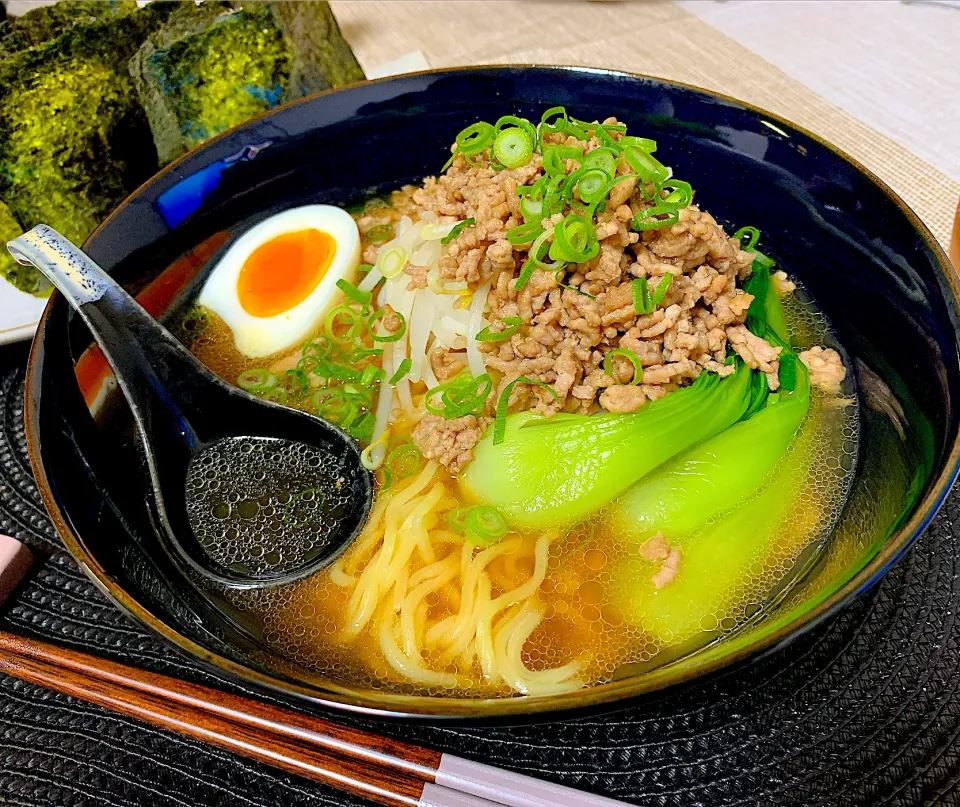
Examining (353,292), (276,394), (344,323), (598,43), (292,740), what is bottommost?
(292,740)

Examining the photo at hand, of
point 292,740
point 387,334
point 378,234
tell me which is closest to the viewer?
point 292,740

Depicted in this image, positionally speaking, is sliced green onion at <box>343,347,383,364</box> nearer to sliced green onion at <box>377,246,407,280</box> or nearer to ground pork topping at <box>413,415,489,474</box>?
sliced green onion at <box>377,246,407,280</box>

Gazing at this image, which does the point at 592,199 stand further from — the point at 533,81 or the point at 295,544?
the point at 295,544

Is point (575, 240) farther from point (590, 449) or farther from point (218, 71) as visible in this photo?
point (218, 71)

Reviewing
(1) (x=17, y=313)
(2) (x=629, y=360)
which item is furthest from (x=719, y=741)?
(1) (x=17, y=313)

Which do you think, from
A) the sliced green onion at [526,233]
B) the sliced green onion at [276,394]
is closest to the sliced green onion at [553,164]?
the sliced green onion at [526,233]

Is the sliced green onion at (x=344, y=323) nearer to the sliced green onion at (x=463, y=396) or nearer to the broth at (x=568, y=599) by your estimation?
the sliced green onion at (x=463, y=396)

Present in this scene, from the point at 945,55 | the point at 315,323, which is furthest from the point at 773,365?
the point at 945,55
